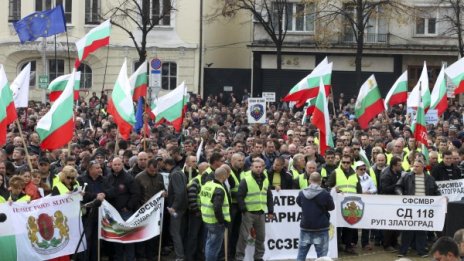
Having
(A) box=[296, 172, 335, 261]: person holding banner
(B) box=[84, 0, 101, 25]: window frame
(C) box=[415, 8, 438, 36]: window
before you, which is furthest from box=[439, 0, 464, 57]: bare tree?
(A) box=[296, 172, 335, 261]: person holding banner

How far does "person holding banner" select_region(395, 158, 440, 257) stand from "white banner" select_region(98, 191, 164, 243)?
4.12 m

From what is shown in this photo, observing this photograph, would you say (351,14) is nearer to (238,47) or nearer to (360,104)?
(238,47)

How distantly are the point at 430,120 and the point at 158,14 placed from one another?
2590 centimetres

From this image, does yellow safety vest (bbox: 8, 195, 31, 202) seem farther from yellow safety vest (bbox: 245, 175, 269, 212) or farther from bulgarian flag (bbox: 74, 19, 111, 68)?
bulgarian flag (bbox: 74, 19, 111, 68)

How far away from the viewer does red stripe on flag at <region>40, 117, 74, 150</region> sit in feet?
51.5

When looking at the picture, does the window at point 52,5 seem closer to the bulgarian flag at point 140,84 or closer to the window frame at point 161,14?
the window frame at point 161,14

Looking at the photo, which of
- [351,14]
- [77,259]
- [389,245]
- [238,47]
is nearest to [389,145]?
[389,245]

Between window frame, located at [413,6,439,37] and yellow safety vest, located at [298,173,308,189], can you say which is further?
window frame, located at [413,6,439,37]

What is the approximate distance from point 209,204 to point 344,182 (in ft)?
9.67

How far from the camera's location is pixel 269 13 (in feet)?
155

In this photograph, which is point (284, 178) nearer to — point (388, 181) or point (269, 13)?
point (388, 181)

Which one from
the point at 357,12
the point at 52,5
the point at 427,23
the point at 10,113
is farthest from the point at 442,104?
the point at 52,5

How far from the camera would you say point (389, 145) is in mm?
19344

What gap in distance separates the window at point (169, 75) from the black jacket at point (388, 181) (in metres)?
32.4
